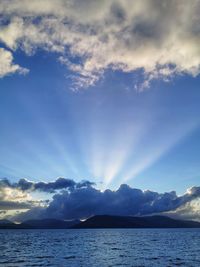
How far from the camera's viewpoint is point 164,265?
217ft

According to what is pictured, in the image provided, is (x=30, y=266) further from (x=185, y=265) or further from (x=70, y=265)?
(x=185, y=265)

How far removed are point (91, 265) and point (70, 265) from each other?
4.52m

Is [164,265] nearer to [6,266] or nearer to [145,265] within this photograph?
[145,265]

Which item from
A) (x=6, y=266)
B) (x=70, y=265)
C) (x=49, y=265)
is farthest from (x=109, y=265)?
(x=6, y=266)

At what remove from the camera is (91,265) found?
66875 mm

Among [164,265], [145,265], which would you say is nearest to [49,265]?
[145,265]

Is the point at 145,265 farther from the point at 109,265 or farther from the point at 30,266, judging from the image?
the point at 30,266

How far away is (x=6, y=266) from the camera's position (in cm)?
6431

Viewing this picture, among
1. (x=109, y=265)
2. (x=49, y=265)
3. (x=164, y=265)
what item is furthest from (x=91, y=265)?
(x=164, y=265)

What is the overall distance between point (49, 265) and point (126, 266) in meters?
16.4

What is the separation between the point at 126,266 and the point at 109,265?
4110 mm

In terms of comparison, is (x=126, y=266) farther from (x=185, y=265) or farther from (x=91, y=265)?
(x=185, y=265)

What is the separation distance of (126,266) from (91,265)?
7588mm

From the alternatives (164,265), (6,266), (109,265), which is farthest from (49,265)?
(164,265)
